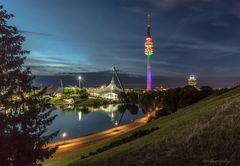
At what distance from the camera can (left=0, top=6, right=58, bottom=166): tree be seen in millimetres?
19078

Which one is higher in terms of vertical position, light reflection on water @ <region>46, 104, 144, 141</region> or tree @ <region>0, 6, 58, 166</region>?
tree @ <region>0, 6, 58, 166</region>

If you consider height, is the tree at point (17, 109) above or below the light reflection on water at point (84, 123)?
above

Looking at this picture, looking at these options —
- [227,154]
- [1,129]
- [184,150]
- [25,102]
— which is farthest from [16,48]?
[227,154]

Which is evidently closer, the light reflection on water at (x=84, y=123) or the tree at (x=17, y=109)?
the tree at (x=17, y=109)

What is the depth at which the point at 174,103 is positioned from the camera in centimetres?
8738

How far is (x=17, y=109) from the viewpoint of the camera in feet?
66.3

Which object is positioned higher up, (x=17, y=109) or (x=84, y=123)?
(x=17, y=109)

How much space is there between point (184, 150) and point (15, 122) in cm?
979

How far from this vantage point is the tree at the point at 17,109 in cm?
1908

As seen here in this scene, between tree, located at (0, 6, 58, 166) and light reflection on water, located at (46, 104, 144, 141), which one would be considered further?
light reflection on water, located at (46, 104, 144, 141)

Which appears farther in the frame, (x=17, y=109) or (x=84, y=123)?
(x=84, y=123)

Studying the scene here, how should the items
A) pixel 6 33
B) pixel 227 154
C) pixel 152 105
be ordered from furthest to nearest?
pixel 152 105
pixel 6 33
pixel 227 154

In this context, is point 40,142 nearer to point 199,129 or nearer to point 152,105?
point 199,129

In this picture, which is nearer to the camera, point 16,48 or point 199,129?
point 199,129
